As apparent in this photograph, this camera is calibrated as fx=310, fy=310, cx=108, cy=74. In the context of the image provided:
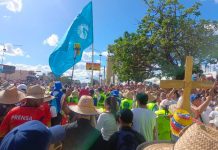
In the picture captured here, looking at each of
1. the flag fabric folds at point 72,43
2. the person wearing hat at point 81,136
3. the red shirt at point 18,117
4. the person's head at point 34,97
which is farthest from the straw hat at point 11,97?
the flag fabric folds at point 72,43

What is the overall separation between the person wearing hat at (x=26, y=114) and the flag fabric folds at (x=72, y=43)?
4.80 metres

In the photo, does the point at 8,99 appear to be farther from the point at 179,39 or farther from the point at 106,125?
the point at 179,39

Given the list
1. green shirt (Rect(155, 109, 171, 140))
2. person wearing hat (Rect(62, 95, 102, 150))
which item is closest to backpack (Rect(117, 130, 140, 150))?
person wearing hat (Rect(62, 95, 102, 150))

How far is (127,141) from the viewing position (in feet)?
12.6

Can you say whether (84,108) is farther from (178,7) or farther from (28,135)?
(178,7)

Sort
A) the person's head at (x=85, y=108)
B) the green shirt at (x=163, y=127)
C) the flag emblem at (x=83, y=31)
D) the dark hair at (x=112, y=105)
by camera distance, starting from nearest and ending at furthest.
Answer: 1. the person's head at (x=85, y=108)
2. the dark hair at (x=112, y=105)
3. the green shirt at (x=163, y=127)
4. the flag emblem at (x=83, y=31)

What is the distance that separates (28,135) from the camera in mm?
1834

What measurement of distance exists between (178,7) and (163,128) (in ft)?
75.7

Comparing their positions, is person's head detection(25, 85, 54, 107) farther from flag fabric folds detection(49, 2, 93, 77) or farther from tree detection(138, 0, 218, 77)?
tree detection(138, 0, 218, 77)

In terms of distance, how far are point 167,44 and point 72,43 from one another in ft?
56.0

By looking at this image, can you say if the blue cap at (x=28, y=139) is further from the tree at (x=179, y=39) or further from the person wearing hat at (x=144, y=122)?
the tree at (x=179, y=39)

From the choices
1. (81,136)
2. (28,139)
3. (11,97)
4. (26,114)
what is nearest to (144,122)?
(81,136)

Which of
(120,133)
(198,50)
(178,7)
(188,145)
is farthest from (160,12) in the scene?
(188,145)

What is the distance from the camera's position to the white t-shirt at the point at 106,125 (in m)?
5.12
